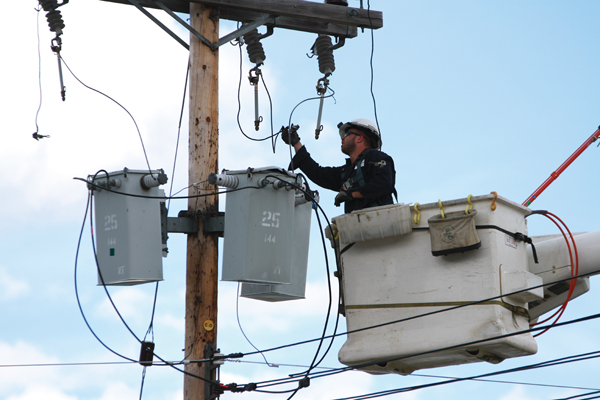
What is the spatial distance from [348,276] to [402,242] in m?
0.55

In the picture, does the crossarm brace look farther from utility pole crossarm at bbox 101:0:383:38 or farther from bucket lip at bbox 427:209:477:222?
bucket lip at bbox 427:209:477:222

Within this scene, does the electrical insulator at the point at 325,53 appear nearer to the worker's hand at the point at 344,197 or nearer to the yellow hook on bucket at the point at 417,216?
the worker's hand at the point at 344,197

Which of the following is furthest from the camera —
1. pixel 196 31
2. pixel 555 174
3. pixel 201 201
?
pixel 555 174

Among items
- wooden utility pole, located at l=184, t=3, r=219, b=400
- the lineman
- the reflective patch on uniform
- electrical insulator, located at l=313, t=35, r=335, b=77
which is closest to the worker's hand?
the lineman

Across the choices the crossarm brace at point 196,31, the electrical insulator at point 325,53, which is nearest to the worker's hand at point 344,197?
the electrical insulator at point 325,53

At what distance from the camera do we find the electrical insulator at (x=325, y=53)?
26.4 ft

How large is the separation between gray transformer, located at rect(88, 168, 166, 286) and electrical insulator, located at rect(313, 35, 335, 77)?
2.17 meters

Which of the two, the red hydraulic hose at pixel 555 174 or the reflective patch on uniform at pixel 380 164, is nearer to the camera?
the reflective patch on uniform at pixel 380 164

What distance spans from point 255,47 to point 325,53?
68 centimetres

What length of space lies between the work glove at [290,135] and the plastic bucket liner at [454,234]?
6.59ft

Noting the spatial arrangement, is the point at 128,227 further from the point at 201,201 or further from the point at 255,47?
the point at 255,47

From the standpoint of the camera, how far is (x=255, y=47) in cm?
789

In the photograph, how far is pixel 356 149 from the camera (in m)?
7.64

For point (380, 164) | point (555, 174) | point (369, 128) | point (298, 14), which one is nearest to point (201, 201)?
point (380, 164)
